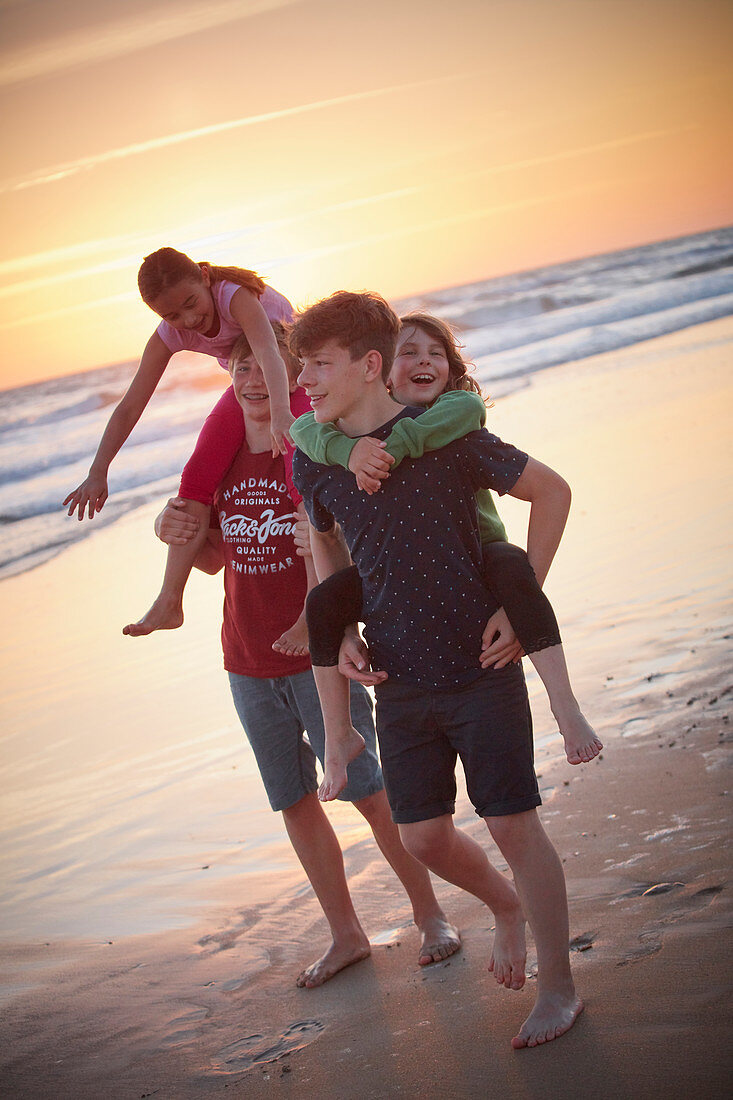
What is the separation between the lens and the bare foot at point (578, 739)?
2.54m

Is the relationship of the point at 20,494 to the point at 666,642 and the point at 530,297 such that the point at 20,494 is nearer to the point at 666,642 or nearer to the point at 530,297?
the point at 666,642

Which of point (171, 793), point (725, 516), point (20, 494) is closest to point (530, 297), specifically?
point (20, 494)

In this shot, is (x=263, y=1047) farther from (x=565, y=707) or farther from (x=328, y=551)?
(x=328, y=551)

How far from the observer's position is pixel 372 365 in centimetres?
272

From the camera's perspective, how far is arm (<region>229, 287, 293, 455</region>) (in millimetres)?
3277

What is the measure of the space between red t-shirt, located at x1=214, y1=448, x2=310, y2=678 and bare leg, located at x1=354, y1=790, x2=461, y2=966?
520 millimetres

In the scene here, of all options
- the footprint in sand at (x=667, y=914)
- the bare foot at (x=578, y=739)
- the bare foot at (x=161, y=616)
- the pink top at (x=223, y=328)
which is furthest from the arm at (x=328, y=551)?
the footprint in sand at (x=667, y=914)

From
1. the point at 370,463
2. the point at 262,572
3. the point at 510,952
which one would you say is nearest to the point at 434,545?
the point at 370,463

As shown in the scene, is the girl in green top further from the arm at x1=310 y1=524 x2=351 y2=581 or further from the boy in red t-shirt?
the boy in red t-shirt

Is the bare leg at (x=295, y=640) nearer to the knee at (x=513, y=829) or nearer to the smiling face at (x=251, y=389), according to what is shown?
the smiling face at (x=251, y=389)

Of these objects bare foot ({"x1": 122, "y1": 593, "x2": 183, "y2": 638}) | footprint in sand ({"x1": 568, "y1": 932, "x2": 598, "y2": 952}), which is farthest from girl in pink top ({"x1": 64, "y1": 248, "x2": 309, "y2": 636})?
footprint in sand ({"x1": 568, "y1": 932, "x2": 598, "y2": 952})

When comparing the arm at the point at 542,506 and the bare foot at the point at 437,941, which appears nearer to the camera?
the arm at the point at 542,506

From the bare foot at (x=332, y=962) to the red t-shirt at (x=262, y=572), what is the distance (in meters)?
0.86

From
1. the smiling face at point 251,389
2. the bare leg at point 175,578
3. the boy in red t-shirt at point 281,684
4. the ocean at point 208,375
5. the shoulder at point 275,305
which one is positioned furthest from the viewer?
the ocean at point 208,375
